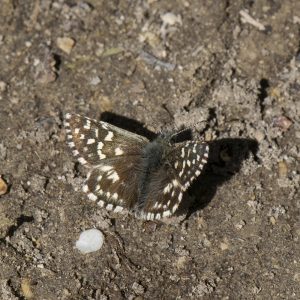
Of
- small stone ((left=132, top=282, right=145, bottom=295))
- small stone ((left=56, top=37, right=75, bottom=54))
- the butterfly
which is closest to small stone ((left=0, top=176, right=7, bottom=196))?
the butterfly

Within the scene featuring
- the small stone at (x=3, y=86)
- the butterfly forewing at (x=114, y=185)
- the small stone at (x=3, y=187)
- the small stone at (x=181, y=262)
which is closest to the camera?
the butterfly forewing at (x=114, y=185)

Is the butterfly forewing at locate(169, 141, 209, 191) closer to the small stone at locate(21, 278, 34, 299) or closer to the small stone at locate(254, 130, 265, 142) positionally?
the small stone at locate(254, 130, 265, 142)

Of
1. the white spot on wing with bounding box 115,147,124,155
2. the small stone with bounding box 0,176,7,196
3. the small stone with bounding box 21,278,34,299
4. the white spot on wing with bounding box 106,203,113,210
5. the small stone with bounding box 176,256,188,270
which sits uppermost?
the white spot on wing with bounding box 115,147,124,155

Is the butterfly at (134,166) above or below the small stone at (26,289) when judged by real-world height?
above

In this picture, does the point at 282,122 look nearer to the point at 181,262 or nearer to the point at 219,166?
the point at 219,166

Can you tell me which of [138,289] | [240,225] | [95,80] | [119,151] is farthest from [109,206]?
[95,80]

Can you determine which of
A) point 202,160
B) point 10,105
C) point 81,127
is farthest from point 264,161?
point 10,105

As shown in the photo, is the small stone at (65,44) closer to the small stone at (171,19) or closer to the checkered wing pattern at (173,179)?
the small stone at (171,19)

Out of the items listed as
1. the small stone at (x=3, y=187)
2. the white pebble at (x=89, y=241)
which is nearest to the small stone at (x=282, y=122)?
the white pebble at (x=89, y=241)
